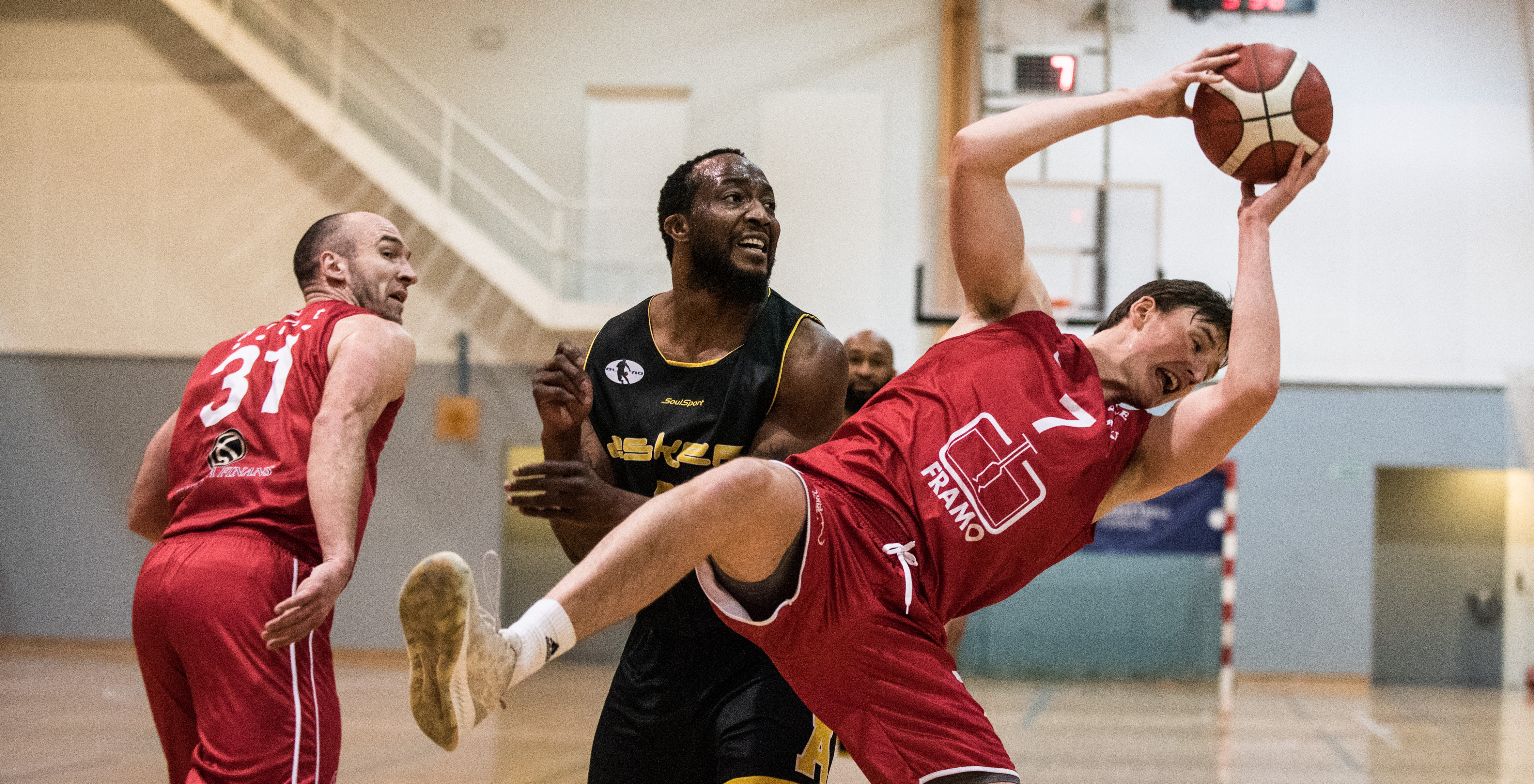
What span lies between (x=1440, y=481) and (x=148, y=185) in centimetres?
1332

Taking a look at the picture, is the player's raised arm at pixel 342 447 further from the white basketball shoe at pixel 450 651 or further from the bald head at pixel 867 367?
the bald head at pixel 867 367

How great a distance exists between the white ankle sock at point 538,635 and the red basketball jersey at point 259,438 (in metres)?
0.96

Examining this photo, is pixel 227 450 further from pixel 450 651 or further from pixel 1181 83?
pixel 1181 83

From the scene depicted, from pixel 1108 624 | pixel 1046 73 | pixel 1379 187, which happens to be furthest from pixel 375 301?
pixel 1379 187

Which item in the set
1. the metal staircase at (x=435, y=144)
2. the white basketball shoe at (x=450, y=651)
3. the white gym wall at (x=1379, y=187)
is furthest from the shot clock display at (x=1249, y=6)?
the white basketball shoe at (x=450, y=651)

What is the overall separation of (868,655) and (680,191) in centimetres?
137

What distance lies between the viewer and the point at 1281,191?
271 cm

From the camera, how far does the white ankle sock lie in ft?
6.21

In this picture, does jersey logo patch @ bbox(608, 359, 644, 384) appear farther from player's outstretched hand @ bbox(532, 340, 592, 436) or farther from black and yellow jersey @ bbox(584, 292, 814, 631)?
player's outstretched hand @ bbox(532, 340, 592, 436)

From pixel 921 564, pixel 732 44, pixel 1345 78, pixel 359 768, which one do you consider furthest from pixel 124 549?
pixel 1345 78

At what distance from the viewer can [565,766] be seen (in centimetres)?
646

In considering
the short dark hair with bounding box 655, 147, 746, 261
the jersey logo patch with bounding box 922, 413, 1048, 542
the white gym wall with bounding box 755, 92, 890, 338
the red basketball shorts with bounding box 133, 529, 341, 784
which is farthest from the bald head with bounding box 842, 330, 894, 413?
the white gym wall with bounding box 755, 92, 890, 338

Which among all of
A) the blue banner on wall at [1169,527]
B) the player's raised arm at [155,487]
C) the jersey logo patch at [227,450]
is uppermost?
the jersey logo patch at [227,450]

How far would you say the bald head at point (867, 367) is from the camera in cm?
561
